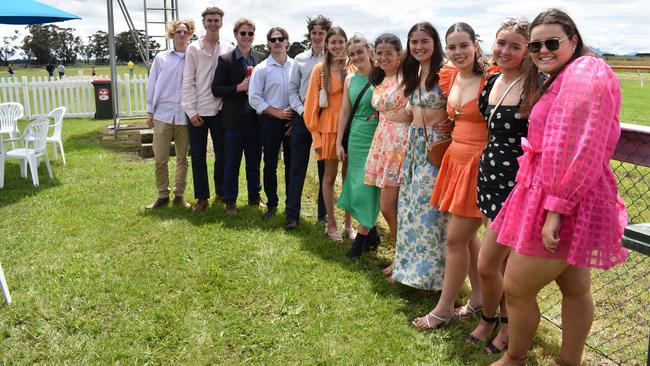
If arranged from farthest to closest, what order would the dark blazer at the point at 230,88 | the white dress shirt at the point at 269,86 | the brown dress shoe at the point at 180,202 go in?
the brown dress shoe at the point at 180,202 < the dark blazer at the point at 230,88 < the white dress shirt at the point at 269,86

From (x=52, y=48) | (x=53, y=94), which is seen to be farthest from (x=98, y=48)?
(x=53, y=94)

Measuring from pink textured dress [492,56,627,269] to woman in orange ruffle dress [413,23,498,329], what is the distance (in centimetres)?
74

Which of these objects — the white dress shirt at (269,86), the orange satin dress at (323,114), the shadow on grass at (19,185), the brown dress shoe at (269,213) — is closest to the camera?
the orange satin dress at (323,114)

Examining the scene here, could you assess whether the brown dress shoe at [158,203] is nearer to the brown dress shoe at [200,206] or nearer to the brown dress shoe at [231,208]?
the brown dress shoe at [200,206]

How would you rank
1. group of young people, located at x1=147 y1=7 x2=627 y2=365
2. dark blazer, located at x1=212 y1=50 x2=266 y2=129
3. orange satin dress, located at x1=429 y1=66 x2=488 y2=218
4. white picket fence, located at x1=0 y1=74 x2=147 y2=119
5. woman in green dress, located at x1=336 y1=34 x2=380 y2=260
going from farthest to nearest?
white picket fence, located at x1=0 y1=74 x2=147 y2=119
dark blazer, located at x1=212 y1=50 x2=266 y2=129
woman in green dress, located at x1=336 y1=34 x2=380 y2=260
orange satin dress, located at x1=429 y1=66 x2=488 y2=218
group of young people, located at x1=147 y1=7 x2=627 y2=365

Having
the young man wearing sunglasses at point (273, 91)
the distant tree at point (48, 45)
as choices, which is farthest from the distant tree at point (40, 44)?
the young man wearing sunglasses at point (273, 91)

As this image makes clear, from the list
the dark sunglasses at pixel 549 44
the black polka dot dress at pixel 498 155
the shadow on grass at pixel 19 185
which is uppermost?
the dark sunglasses at pixel 549 44

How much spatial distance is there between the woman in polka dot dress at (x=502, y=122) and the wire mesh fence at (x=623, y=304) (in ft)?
1.76

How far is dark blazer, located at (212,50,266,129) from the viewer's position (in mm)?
5270

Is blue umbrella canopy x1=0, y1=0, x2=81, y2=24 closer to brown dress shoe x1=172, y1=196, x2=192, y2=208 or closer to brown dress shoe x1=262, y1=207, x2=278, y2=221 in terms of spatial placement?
brown dress shoe x1=172, y1=196, x2=192, y2=208

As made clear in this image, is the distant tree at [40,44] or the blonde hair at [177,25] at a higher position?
the distant tree at [40,44]

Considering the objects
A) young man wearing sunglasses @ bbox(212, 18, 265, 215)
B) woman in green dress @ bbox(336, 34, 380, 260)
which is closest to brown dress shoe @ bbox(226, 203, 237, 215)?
young man wearing sunglasses @ bbox(212, 18, 265, 215)

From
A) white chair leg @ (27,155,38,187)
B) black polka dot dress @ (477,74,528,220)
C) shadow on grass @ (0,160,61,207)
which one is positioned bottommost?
shadow on grass @ (0,160,61,207)

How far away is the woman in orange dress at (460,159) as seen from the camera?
298 centimetres
